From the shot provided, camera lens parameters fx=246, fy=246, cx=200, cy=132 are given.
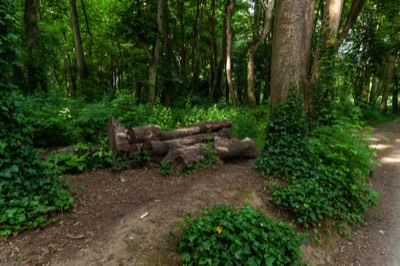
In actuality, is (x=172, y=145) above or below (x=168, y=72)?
below

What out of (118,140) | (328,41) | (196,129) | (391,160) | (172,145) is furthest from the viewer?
(391,160)

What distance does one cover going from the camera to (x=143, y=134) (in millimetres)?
6465

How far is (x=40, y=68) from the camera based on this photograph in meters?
10.9

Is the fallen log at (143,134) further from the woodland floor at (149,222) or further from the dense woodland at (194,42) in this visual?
the dense woodland at (194,42)

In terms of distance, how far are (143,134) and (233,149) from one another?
2.44m

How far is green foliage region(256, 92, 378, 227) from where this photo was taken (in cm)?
477

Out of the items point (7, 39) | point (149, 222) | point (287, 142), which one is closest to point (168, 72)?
point (287, 142)

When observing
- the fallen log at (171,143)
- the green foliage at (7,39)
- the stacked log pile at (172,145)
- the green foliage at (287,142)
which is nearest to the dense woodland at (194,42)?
the green foliage at (7,39)

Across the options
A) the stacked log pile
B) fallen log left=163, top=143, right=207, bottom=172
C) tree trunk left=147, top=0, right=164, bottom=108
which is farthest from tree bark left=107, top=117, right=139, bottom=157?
tree trunk left=147, top=0, right=164, bottom=108

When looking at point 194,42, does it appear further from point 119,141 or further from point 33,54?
point 119,141

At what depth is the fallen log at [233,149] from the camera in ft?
21.4

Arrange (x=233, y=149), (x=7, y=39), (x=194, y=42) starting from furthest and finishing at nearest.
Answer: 1. (x=194, y=42)
2. (x=233, y=149)
3. (x=7, y=39)

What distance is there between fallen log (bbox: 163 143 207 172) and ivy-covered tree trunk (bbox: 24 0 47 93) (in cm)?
798

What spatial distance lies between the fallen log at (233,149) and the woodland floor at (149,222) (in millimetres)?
303
